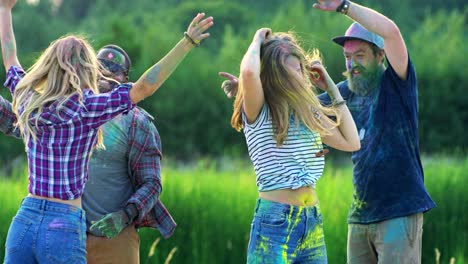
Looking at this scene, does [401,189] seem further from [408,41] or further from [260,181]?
[408,41]

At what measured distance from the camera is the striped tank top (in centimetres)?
360

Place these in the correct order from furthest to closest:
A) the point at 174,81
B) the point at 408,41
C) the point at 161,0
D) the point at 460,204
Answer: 1. the point at 161,0
2. the point at 408,41
3. the point at 174,81
4. the point at 460,204

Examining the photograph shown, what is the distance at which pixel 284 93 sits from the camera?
3.65 meters

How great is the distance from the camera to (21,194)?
26.1 feet

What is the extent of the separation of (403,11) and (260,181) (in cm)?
2686

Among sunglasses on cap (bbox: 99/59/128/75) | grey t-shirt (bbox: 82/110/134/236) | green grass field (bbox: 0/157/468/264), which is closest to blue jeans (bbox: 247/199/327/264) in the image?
grey t-shirt (bbox: 82/110/134/236)

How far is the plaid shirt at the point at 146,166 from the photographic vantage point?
4.30 m

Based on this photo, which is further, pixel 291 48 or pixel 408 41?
pixel 408 41

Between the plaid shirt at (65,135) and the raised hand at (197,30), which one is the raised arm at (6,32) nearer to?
the plaid shirt at (65,135)

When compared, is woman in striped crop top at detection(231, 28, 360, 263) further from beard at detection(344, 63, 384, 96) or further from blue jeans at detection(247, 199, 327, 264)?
beard at detection(344, 63, 384, 96)

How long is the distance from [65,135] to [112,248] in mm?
988

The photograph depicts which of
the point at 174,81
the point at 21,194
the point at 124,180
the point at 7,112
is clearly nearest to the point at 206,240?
the point at 21,194

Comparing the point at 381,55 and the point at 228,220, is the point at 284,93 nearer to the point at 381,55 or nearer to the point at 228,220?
the point at 381,55

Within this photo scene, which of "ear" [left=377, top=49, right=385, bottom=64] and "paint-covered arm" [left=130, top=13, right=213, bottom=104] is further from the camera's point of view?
"ear" [left=377, top=49, right=385, bottom=64]
